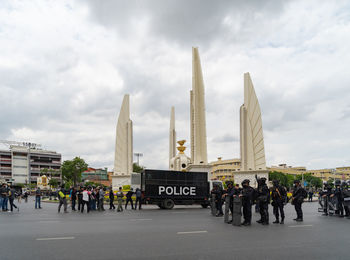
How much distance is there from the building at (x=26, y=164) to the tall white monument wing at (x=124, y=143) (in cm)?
4703

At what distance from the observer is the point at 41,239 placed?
356 inches

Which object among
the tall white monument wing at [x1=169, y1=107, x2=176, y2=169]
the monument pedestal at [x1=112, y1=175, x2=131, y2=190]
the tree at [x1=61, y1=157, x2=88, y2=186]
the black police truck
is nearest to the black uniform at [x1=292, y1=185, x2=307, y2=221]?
the black police truck

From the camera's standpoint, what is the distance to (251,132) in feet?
158

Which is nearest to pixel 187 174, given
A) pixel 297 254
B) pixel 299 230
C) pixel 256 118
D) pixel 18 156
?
pixel 299 230

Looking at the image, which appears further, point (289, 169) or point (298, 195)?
point (289, 169)

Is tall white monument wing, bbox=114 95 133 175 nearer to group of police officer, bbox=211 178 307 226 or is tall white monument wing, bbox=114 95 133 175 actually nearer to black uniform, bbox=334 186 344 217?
black uniform, bbox=334 186 344 217

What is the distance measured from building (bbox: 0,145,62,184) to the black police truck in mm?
A: 85704

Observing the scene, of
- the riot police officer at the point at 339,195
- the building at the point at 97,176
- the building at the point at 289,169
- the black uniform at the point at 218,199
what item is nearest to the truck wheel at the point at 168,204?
the black uniform at the point at 218,199

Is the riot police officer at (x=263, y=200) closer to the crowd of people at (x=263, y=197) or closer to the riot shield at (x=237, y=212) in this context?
the crowd of people at (x=263, y=197)

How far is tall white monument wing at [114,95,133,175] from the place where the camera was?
206 ft

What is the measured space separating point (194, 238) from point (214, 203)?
26.7 feet

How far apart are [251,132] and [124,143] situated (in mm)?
25504

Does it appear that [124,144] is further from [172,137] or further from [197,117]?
[172,137]

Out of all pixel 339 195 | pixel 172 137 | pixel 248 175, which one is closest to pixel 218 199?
pixel 339 195
